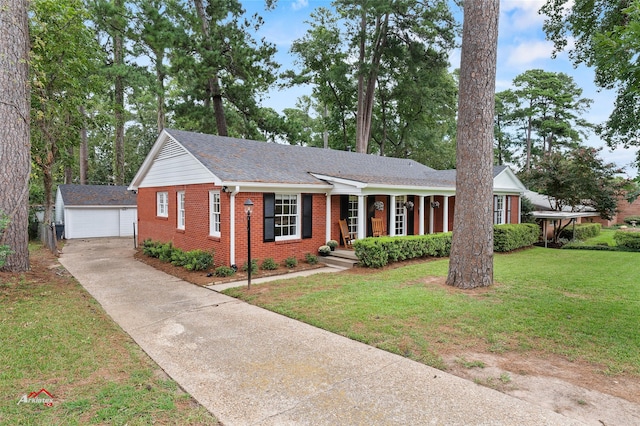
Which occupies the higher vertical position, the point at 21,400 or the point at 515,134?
the point at 515,134

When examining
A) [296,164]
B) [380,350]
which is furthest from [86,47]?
[380,350]

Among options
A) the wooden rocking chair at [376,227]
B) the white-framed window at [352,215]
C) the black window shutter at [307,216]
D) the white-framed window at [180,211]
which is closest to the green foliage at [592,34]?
the wooden rocking chair at [376,227]

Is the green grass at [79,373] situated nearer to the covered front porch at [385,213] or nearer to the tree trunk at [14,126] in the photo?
the tree trunk at [14,126]

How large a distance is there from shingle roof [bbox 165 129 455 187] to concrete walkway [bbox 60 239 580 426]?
4636 mm

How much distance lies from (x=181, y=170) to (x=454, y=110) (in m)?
22.8

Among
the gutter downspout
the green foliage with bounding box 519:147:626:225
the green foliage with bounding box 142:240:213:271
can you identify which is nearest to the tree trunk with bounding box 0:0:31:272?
the green foliage with bounding box 142:240:213:271

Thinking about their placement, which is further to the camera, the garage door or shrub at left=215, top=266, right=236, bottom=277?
the garage door

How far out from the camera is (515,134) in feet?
124

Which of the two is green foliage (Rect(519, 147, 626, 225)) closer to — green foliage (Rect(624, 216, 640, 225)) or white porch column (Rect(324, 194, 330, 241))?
white porch column (Rect(324, 194, 330, 241))

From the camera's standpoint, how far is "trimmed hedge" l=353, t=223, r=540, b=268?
33.9ft

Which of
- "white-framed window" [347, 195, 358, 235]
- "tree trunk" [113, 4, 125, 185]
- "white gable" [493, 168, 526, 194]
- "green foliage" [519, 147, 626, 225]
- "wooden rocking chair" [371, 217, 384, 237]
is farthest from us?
"tree trunk" [113, 4, 125, 185]

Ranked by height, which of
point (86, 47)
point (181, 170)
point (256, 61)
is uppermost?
point (256, 61)

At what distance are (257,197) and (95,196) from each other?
1610 centimetres

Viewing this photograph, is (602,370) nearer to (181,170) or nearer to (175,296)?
(175,296)
